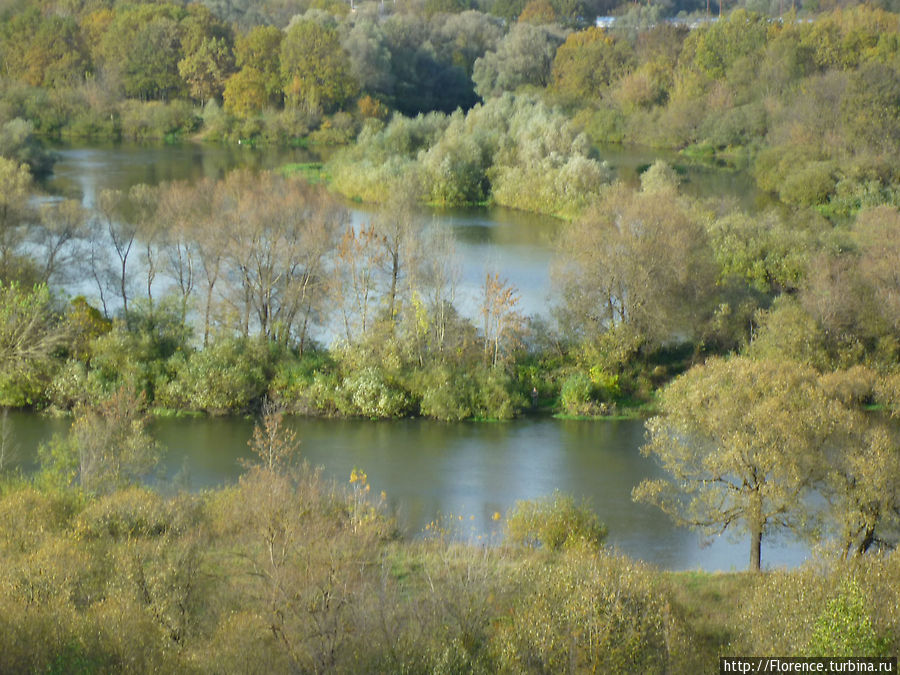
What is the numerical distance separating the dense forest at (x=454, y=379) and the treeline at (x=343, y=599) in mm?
45

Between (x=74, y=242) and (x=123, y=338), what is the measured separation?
3.93 metres

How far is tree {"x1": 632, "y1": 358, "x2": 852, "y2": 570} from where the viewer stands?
15.1 m

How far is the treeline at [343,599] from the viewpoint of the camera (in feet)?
33.1

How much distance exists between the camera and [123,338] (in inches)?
910

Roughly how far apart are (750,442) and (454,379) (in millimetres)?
8878

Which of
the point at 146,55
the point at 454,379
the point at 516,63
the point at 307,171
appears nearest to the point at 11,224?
the point at 454,379

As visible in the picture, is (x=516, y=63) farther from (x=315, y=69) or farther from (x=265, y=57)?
(x=265, y=57)

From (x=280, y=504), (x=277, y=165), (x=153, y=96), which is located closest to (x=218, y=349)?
(x=280, y=504)

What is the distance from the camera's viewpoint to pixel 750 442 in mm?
15312

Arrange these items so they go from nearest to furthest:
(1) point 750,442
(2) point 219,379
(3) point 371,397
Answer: (1) point 750,442
(2) point 219,379
(3) point 371,397

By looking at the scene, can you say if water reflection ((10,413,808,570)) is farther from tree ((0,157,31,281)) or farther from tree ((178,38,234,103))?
tree ((178,38,234,103))

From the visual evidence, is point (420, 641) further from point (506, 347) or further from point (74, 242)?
point (74, 242)

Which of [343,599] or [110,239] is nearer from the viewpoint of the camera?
[343,599]

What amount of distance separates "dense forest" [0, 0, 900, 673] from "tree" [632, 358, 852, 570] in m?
0.06
